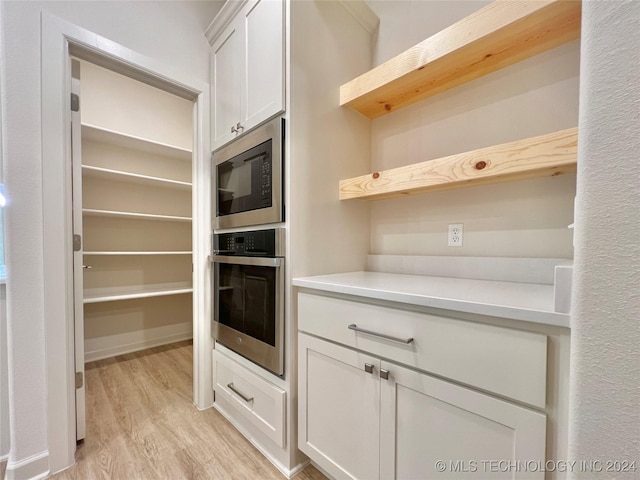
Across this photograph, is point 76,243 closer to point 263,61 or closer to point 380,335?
point 263,61

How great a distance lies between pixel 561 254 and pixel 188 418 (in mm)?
2126

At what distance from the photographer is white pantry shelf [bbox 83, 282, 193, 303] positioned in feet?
7.77

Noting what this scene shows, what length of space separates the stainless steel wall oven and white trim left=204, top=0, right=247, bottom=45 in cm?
125

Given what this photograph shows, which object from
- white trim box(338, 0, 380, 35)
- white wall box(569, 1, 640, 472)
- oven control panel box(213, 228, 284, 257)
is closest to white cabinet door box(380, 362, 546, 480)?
white wall box(569, 1, 640, 472)

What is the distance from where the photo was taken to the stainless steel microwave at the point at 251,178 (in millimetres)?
1252

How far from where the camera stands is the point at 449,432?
2.53 feet

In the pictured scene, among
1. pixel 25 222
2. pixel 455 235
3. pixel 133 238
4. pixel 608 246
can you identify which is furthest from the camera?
pixel 133 238

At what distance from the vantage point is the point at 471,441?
0.73m

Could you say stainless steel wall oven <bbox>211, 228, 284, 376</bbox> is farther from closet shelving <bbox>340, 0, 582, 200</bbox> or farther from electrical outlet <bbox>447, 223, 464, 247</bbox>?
electrical outlet <bbox>447, 223, 464, 247</bbox>

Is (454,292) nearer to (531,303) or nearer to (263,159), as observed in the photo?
(531,303)

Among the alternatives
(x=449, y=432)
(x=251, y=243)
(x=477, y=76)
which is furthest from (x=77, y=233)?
(x=477, y=76)

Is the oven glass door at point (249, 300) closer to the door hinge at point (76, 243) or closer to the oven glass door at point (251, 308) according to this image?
the oven glass door at point (251, 308)

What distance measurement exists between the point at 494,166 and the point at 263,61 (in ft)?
3.82

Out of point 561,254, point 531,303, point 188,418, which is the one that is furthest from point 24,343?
point 561,254
